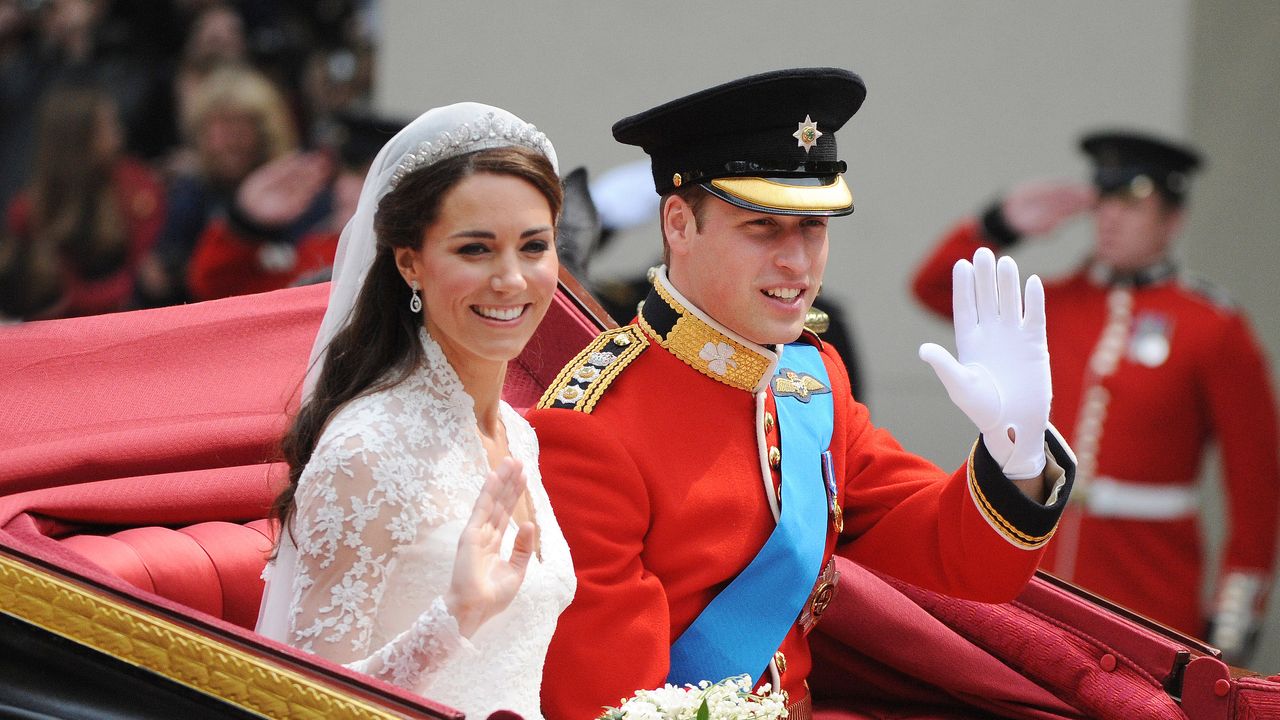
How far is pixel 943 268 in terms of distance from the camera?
206 inches

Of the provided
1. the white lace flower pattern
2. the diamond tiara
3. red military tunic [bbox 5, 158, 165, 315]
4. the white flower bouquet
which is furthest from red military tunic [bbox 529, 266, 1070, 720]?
red military tunic [bbox 5, 158, 165, 315]

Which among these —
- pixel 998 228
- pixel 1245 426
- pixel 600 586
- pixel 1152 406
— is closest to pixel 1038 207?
pixel 998 228

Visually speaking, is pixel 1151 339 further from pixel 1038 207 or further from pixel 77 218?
pixel 77 218

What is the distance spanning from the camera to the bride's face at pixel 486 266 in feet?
6.17

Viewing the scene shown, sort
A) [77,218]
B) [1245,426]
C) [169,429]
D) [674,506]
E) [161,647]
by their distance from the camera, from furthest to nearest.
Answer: [77,218] < [1245,426] < [169,429] < [674,506] < [161,647]

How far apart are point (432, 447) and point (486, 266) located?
0.65ft

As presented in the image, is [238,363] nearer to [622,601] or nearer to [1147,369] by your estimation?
[622,601]

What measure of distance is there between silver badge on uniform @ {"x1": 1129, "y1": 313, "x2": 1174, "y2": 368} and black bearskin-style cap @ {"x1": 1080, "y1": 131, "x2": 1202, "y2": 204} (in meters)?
0.35

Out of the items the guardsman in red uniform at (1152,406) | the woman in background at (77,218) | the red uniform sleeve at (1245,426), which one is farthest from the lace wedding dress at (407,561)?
the woman in background at (77,218)

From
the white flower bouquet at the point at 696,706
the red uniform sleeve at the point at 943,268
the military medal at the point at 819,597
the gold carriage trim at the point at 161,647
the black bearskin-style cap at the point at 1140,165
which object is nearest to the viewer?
the gold carriage trim at the point at 161,647

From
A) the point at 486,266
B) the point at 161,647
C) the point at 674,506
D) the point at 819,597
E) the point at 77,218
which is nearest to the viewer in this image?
the point at 161,647

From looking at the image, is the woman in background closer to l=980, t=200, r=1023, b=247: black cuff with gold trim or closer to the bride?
l=980, t=200, r=1023, b=247: black cuff with gold trim

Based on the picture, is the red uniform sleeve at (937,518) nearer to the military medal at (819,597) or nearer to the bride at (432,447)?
the military medal at (819,597)

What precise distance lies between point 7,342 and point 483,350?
2.78 feet
